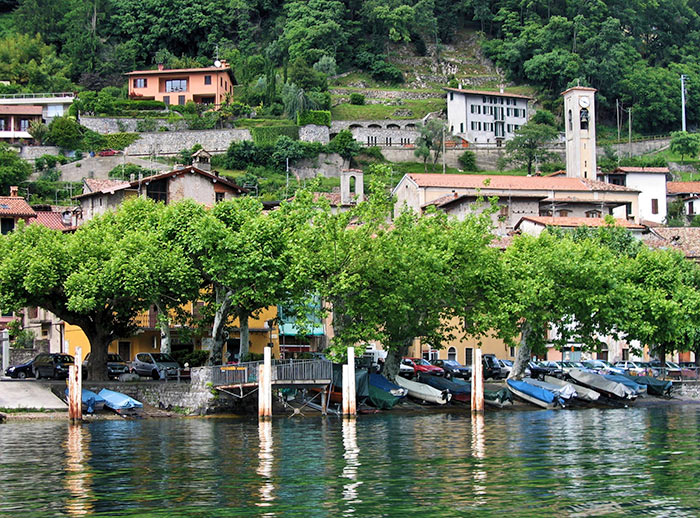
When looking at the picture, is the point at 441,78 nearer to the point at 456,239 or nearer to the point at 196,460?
the point at 456,239

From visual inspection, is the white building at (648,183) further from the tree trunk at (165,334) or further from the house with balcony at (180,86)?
the tree trunk at (165,334)

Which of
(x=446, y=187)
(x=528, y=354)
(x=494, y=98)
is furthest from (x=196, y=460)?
(x=494, y=98)

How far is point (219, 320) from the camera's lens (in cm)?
5591

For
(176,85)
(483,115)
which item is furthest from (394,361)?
(483,115)

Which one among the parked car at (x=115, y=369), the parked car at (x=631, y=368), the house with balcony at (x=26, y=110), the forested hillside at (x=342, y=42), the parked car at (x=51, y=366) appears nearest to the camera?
the parked car at (x=51, y=366)

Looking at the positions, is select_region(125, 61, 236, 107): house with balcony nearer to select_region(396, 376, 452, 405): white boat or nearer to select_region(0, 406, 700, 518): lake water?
select_region(396, 376, 452, 405): white boat

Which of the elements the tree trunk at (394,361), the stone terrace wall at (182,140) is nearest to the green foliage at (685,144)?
the stone terrace wall at (182,140)

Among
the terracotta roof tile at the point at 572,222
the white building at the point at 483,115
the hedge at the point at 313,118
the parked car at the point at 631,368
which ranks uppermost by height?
the white building at the point at 483,115

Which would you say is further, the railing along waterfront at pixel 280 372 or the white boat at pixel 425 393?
the white boat at pixel 425 393

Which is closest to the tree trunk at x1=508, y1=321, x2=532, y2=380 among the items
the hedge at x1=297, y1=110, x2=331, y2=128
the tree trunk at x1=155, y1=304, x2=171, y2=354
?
the tree trunk at x1=155, y1=304, x2=171, y2=354

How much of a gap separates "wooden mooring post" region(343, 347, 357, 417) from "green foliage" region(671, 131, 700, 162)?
10232cm

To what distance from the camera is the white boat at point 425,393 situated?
58.1 metres

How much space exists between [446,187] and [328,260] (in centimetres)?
4917

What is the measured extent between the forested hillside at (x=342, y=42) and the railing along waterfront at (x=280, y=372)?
305 ft
